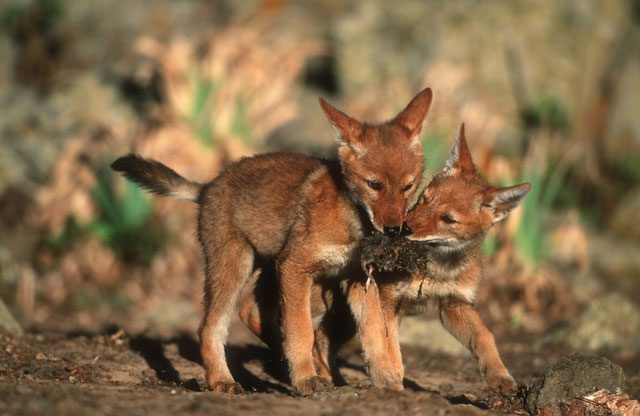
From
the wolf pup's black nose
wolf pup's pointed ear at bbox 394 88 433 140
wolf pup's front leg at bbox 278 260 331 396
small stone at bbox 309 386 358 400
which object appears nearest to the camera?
small stone at bbox 309 386 358 400

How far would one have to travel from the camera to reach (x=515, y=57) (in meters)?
17.1

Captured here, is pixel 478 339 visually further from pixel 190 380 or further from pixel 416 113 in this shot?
pixel 190 380

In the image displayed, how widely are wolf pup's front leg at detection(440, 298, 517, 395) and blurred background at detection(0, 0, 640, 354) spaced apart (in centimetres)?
270

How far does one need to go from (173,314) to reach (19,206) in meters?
2.94

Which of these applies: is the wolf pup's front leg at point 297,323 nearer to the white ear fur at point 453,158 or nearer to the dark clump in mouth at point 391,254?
the dark clump in mouth at point 391,254

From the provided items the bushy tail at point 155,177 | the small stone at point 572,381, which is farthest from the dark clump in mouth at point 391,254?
the bushy tail at point 155,177

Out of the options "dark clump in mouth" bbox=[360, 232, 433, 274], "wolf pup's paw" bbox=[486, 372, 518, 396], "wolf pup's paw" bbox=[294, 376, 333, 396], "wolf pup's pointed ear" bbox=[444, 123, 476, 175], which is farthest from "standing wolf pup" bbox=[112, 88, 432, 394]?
"wolf pup's paw" bbox=[486, 372, 518, 396]

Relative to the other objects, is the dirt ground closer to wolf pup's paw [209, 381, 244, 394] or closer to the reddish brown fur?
wolf pup's paw [209, 381, 244, 394]

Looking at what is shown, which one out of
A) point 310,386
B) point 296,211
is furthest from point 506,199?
point 310,386

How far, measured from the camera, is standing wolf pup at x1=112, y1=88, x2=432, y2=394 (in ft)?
20.9

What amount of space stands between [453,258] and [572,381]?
3.72 ft

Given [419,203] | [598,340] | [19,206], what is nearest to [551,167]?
[598,340]

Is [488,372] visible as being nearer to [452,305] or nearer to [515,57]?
[452,305]

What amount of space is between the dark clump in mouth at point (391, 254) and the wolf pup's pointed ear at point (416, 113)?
88 cm
